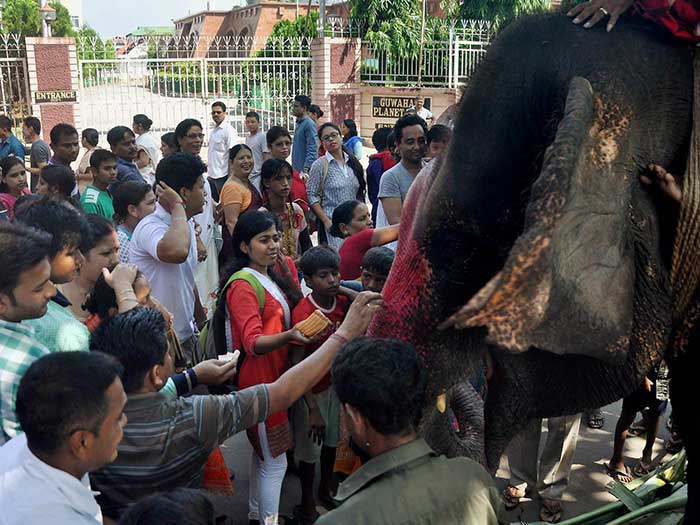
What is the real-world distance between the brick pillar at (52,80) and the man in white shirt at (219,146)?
720 cm

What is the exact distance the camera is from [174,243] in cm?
422

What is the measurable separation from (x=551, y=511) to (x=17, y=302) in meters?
3.24

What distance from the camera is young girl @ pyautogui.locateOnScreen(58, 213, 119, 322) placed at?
371 cm

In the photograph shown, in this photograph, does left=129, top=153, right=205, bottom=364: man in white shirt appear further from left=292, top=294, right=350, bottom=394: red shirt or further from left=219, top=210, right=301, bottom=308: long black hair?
left=292, top=294, right=350, bottom=394: red shirt

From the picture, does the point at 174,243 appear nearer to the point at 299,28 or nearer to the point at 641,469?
the point at 641,469

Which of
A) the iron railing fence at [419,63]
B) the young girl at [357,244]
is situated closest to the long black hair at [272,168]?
the young girl at [357,244]

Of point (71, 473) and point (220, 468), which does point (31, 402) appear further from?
point (220, 468)

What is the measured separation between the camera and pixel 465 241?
1.62m

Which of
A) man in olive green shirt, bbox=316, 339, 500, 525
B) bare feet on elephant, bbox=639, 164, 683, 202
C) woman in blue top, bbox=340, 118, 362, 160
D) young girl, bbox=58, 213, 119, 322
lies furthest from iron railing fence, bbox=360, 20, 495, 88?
bare feet on elephant, bbox=639, 164, 683, 202

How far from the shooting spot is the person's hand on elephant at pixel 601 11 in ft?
4.96

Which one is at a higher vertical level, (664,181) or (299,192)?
(664,181)

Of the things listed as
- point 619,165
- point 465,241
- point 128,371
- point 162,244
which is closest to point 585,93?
point 619,165

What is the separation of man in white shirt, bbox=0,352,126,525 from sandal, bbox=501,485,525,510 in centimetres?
307

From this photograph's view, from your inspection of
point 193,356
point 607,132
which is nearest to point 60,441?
point 607,132
